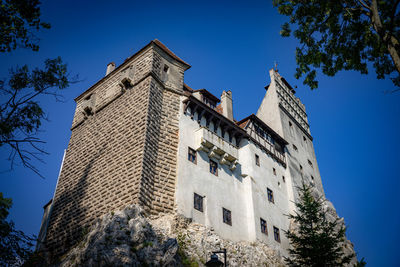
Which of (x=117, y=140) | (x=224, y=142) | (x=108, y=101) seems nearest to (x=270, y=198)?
(x=224, y=142)

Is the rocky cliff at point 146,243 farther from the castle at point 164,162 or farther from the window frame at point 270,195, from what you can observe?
the window frame at point 270,195

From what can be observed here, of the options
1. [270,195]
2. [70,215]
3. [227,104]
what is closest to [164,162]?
[70,215]

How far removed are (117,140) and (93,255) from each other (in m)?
8.68

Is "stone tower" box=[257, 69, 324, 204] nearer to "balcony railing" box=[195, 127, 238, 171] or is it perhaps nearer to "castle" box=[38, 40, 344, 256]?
"castle" box=[38, 40, 344, 256]

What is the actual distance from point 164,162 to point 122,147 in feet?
8.80

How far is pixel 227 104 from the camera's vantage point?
28.6 metres

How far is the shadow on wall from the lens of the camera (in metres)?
19.3

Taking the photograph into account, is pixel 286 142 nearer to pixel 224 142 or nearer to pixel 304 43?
pixel 224 142

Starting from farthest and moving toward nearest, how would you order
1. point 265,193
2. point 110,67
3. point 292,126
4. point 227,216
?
point 292,126 → point 110,67 → point 265,193 → point 227,216

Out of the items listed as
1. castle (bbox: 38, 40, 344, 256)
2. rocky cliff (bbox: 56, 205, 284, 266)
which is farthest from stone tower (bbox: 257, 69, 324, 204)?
rocky cliff (bbox: 56, 205, 284, 266)

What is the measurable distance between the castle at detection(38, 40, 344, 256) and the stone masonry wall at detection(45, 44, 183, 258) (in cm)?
7

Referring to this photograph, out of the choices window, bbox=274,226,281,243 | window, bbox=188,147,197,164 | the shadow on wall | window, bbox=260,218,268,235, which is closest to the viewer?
the shadow on wall

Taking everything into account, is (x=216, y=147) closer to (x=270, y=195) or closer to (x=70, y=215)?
(x=270, y=195)

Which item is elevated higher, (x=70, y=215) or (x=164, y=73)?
(x=164, y=73)
